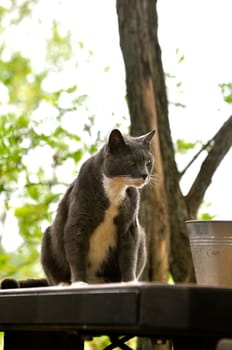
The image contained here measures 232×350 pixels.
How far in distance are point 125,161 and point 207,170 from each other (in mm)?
830

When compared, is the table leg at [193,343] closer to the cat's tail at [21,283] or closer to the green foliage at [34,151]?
the cat's tail at [21,283]

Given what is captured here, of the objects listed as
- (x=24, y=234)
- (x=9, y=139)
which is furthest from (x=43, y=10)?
(x=24, y=234)

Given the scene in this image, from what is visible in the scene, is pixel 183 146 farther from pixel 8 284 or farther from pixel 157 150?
pixel 8 284

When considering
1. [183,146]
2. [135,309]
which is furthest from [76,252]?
[183,146]

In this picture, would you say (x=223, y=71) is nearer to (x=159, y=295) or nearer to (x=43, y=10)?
(x=43, y=10)

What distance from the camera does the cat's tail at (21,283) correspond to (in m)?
1.76

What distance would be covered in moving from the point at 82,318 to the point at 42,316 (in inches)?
4.7

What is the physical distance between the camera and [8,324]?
1122 millimetres

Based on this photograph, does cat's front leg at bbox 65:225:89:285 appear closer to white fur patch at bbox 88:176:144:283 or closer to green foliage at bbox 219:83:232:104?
white fur patch at bbox 88:176:144:283

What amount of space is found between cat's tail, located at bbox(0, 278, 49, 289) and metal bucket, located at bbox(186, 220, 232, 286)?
71cm

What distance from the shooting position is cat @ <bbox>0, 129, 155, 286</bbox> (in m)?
1.81

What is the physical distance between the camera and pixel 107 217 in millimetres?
1845

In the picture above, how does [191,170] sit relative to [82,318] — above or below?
above

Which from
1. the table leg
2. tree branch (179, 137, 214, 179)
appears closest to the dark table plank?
the table leg
